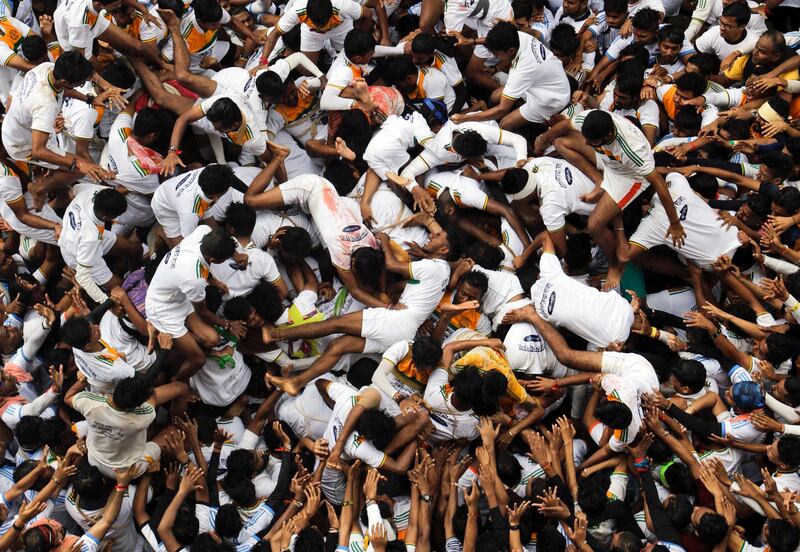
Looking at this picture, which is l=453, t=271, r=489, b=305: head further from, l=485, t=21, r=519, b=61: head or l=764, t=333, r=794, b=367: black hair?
l=764, t=333, r=794, b=367: black hair

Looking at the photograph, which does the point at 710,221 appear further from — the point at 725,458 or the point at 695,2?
the point at 695,2

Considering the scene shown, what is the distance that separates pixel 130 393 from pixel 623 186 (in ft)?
12.9

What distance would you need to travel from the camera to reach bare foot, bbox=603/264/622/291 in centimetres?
758

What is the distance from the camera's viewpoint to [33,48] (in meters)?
7.64

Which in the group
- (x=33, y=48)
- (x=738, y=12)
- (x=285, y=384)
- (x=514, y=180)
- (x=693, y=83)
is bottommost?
(x=285, y=384)

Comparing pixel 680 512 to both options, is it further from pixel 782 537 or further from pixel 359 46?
pixel 359 46

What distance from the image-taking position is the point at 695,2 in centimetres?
950

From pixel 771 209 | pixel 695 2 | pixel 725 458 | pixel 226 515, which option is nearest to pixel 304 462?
pixel 226 515

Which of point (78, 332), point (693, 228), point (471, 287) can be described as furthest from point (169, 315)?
point (693, 228)

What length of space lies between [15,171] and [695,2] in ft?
21.4

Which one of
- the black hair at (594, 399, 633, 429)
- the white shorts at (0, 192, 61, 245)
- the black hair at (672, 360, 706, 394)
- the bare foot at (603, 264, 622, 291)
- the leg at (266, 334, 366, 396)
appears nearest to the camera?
the black hair at (594, 399, 633, 429)

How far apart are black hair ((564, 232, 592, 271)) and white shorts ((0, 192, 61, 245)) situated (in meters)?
4.15

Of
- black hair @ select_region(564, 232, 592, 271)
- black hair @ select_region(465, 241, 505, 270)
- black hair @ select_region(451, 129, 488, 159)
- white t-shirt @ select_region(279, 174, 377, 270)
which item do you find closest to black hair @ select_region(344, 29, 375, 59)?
black hair @ select_region(451, 129, 488, 159)

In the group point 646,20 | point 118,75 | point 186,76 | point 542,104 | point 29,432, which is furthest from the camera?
point 646,20
